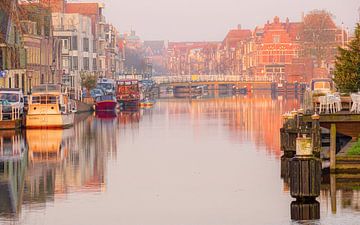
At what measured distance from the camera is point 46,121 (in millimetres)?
66125

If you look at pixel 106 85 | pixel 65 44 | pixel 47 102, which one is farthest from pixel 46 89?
pixel 65 44

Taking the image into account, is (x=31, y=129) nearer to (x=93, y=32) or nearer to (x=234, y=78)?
(x=93, y=32)

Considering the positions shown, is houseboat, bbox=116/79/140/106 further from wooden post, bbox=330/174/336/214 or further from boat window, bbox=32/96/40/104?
wooden post, bbox=330/174/336/214

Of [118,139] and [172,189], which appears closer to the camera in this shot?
[172,189]

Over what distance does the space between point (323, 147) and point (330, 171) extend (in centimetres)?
740

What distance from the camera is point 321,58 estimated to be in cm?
15362

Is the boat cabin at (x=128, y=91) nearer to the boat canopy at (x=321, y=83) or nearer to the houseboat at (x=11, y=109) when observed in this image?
the boat canopy at (x=321, y=83)

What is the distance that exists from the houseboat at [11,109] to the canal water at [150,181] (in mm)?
1801

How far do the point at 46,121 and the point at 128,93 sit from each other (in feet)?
158

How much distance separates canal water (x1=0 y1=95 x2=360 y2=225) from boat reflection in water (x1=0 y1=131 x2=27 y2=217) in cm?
3

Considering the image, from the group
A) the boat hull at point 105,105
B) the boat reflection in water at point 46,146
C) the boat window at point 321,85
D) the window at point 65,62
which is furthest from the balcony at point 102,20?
the boat reflection in water at point 46,146

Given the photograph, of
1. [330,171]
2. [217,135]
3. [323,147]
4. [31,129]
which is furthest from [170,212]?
[31,129]

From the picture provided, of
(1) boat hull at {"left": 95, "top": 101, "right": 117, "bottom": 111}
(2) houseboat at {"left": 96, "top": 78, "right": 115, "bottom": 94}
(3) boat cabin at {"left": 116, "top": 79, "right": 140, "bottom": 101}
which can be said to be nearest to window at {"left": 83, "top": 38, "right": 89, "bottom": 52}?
(2) houseboat at {"left": 96, "top": 78, "right": 115, "bottom": 94}

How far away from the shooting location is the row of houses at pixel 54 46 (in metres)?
58.7
